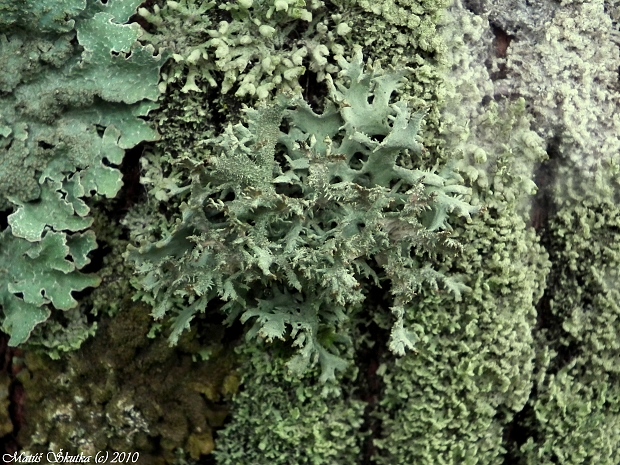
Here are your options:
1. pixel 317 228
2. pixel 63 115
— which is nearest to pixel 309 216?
pixel 317 228

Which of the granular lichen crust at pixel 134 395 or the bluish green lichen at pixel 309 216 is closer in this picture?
the bluish green lichen at pixel 309 216

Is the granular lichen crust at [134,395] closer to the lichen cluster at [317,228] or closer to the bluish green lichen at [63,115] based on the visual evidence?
the lichen cluster at [317,228]

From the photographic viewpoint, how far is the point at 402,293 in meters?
2.01

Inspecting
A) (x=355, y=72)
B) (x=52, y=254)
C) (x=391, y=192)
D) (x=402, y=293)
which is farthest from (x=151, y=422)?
(x=355, y=72)

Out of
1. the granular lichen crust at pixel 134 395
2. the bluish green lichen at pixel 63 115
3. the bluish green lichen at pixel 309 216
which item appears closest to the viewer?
the bluish green lichen at pixel 309 216

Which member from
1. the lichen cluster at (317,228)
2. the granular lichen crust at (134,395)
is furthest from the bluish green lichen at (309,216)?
the granular lichen crust at (134,395)

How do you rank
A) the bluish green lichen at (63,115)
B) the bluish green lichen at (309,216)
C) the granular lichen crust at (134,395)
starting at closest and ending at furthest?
1. the bluish green lichen at (309,216)
2. the bluish green lichen at (63,115)
3. the granular lichen crust at (134,395)

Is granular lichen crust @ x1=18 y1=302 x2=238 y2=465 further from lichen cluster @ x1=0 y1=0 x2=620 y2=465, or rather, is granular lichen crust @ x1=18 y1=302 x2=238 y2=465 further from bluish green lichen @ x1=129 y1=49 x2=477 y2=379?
bluish green lichen @ x1=129 y1=49 x2=477 y2=379

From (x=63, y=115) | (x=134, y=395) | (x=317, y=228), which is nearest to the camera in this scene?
(x=317, y=228)

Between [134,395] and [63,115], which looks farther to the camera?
[134,395]

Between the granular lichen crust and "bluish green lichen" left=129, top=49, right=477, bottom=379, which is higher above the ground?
"bluish green lichen" left=129, top=49, right=477, bottom=379

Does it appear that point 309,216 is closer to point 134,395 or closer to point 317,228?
point 317,228

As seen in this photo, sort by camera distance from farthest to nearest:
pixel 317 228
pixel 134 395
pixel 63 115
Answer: pixel 134 395, pixel 63 115, pixel 317 228

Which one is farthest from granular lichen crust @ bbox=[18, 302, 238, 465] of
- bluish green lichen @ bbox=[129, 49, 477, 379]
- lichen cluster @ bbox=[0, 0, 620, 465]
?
bluish green lichen @ bbox=[129, 49, 477, 379]
